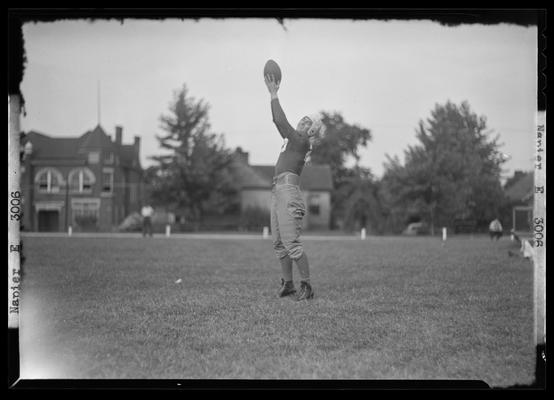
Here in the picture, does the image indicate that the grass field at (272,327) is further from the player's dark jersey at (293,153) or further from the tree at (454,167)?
the player's dark jersey at (293,153)

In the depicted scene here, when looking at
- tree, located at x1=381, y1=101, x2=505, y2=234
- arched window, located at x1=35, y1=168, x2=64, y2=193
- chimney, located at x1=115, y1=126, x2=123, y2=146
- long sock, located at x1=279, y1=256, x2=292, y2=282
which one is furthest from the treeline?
long sock, located at x1=279, y1=256, x2=292, y2=282

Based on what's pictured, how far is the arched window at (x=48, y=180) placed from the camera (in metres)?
5.19

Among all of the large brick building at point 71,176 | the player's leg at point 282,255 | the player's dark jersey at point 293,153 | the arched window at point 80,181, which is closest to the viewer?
the player's dark jersey at point 293,153

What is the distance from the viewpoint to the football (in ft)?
13.8

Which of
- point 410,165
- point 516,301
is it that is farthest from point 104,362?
point 410,165

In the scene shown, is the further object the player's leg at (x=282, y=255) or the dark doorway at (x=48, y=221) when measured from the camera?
the dark doorway at (x=48, y=221)

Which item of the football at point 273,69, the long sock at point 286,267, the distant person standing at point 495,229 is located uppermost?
the football at point 273,69

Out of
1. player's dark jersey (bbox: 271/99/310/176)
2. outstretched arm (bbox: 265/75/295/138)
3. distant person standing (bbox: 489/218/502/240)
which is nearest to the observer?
outstretched arm (bbox: 265/75/295/138)

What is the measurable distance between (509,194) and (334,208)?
24847 millimetres

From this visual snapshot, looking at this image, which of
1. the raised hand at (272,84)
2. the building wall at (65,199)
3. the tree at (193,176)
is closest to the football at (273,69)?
the raised hand at (272,84)

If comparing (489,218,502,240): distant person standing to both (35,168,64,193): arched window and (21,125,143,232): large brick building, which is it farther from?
(35,168,64,193): arched window

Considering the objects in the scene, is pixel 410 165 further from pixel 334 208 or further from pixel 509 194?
pixel 334 208

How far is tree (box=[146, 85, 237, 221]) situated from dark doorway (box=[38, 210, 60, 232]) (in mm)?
5189

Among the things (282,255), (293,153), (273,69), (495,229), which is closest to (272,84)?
(273,69)
